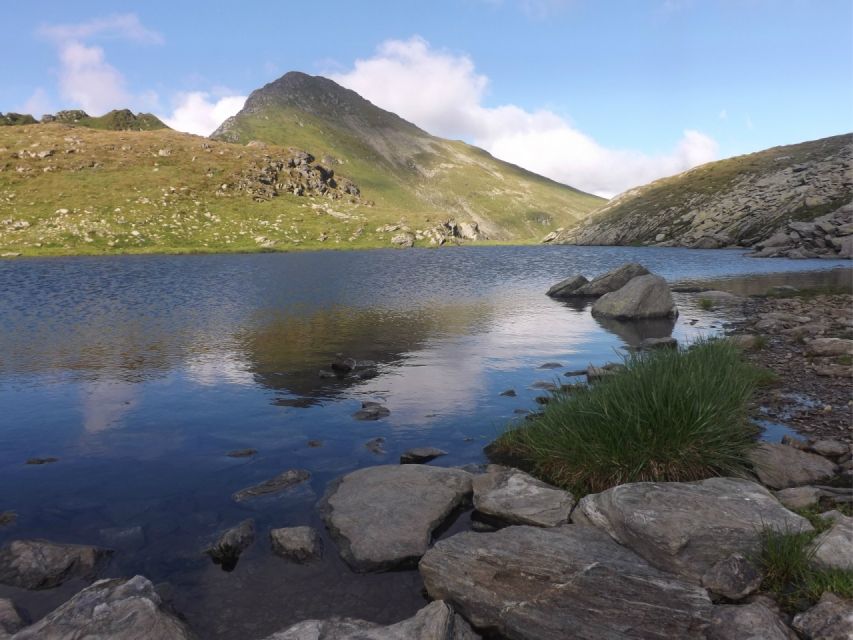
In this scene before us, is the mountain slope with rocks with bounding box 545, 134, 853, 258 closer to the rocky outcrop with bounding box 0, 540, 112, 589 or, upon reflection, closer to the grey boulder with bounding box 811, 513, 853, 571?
the grey boulder with bounding box 811, 513, 853, 571

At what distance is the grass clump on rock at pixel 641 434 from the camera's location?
9.91 meters

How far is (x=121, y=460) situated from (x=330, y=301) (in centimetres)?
3022

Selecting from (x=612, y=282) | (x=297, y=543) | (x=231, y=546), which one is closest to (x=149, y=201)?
(x=612, y=282)

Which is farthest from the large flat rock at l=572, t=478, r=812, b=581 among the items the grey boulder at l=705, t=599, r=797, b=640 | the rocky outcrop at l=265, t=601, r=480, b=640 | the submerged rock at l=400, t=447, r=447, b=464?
the submerged rock at l=400, t=447, r=447, b=464

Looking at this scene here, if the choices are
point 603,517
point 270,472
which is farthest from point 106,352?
point 603,517

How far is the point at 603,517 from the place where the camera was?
822 cm

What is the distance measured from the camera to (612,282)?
43.7 meters

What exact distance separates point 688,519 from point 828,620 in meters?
1.96

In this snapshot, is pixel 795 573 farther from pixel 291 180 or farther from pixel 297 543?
pixel 291 180

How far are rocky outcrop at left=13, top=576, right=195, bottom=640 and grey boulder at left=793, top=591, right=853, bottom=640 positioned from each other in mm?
6988

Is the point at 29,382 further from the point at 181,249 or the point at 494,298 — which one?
the point at 181,249

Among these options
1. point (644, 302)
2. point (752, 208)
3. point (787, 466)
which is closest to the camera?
point (787, 466)

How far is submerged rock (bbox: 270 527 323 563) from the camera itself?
8531 millimetres

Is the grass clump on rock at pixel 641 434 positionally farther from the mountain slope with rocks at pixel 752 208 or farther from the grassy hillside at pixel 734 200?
the grassy hillside at pixel 734 200
